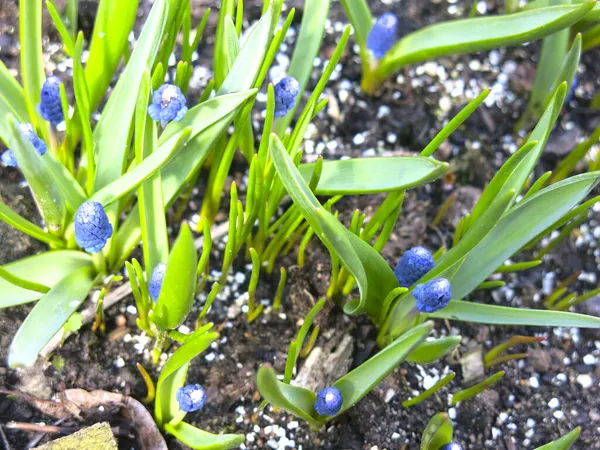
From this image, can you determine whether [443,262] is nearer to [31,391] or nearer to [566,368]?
[566,368]

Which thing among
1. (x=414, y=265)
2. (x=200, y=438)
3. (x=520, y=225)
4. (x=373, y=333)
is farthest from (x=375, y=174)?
(x=200, y=438)

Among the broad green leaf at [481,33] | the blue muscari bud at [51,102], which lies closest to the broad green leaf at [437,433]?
the broad green leaf at [481,33]

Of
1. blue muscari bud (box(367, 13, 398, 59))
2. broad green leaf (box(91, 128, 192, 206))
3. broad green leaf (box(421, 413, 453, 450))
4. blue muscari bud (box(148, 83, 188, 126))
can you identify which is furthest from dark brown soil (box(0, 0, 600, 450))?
blue muscari bud (box(148, 83, 188, 126))

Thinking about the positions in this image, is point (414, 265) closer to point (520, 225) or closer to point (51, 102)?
point (520, 225)

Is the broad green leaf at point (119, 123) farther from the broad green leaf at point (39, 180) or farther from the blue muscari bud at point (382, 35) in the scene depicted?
the blue muscari bud at point (382, 35)

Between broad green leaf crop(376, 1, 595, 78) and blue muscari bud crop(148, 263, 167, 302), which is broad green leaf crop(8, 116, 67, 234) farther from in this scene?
broad green leaf crop(376, 1, 595, 78)

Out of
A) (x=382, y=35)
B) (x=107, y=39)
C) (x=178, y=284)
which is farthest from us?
(x=382, y=35)
